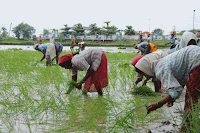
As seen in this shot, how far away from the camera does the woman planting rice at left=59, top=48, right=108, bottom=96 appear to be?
120 inches

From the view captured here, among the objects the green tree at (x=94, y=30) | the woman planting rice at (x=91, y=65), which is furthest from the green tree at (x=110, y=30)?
the woman planting rice at (x=91, y=65)

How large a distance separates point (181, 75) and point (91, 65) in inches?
60.9

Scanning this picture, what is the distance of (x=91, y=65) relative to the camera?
314 cm

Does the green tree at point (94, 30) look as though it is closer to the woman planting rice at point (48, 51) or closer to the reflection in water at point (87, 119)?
the woman planting rice at point (48, 51)

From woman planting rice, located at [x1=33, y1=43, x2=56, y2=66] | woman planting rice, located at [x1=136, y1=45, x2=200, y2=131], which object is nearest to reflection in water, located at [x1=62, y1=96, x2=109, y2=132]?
woman planting rice, located at [x1=136, y1=45, x2=200, y2=131]

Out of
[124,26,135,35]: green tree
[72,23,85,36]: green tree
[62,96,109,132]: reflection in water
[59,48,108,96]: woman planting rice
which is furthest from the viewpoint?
[124,26,135,35]: green tree

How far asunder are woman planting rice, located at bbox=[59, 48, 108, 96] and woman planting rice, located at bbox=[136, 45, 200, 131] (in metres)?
1.32

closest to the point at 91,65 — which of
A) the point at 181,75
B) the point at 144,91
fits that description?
the point at 144,91

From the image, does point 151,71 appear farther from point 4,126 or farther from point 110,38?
point 110,38

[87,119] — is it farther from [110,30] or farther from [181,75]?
[110,30]

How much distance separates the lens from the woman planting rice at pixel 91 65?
305cm

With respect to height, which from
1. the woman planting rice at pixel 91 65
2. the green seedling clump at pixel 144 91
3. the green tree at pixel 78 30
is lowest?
the green seedling clump at pixel 144 91

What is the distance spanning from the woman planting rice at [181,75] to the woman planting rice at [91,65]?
1322 mm

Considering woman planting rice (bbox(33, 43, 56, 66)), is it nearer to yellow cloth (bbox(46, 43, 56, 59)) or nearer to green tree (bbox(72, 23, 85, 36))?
yellow cloth (bbox(46, 43, 56, 59))
